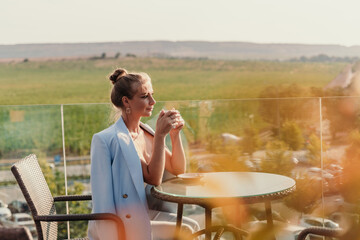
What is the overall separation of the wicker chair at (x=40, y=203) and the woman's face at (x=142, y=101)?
0.50 meters

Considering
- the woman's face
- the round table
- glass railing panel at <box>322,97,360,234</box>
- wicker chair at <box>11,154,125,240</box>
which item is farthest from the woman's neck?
glass railing panel at <box>322,97,360,234</box>

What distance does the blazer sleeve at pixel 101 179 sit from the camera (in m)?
2.09

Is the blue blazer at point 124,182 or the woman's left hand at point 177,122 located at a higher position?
the woman's left hand at point 177,122

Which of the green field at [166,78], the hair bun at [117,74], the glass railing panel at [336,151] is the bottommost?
the green field at [166,78]

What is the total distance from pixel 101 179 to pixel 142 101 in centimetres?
42

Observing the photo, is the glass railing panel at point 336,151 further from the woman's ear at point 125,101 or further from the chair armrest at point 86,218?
the chair armrest at point 86,218

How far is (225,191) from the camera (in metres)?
1.99

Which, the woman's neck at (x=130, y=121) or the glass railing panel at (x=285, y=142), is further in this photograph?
the glass railing panel at (x=285, y=142)

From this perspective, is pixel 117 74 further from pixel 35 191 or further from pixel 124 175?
pixel 35 191

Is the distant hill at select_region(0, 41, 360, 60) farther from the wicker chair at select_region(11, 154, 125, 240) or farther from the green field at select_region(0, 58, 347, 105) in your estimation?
the wicker chair at select_region(11, 154, 125, 240)

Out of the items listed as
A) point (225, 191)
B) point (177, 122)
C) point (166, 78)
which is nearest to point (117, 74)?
point (177, 122)

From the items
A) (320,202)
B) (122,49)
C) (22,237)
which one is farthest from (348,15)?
(22,237)

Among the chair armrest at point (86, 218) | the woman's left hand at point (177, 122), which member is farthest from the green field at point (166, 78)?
the chair armrest at point (86, 218)

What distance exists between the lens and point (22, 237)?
0.96 metres
